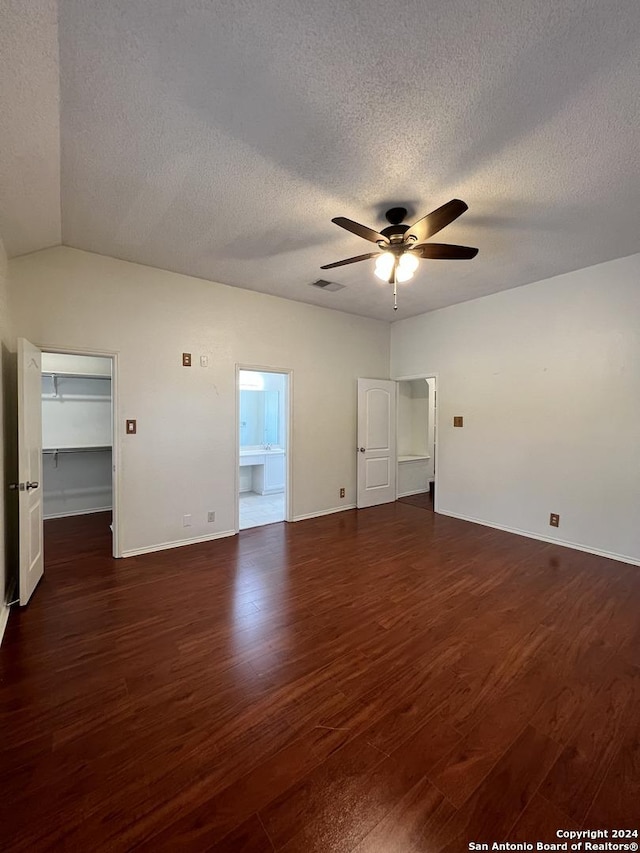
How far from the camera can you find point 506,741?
154 cm

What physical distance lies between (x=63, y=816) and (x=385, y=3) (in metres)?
3.17

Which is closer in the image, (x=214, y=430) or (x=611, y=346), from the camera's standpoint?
(x=611, y=346)

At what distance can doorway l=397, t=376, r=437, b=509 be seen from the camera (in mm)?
6180

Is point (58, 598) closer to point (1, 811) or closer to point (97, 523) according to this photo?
point (1, 811)

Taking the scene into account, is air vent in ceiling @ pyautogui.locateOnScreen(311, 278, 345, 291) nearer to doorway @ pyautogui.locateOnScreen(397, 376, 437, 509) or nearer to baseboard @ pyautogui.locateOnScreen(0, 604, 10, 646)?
doorway @ pyautogui.locateOnScreen(397, 376, 437, 509)

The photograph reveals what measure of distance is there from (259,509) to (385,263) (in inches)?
154

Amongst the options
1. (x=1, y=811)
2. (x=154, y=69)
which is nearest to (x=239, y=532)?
(x=1, y=811)

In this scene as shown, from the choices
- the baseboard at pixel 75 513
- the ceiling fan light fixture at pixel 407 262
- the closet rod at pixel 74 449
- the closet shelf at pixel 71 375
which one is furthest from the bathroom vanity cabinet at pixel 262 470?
the ceiling fan light fixture at pixel 407 262

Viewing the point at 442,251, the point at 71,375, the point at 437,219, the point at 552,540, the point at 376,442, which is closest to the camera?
the point at 437,219

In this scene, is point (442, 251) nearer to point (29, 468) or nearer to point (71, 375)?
point (29, 468)

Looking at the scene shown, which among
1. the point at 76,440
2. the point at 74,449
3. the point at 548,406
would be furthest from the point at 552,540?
the point at 76,440

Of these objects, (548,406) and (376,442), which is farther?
(376,442)

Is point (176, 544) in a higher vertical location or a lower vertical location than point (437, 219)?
lower

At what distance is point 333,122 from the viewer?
1.77m
